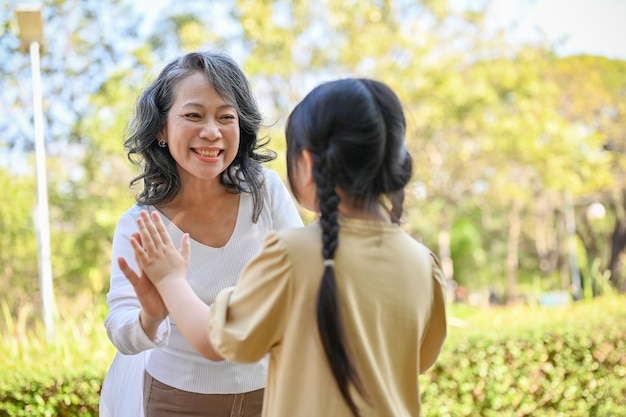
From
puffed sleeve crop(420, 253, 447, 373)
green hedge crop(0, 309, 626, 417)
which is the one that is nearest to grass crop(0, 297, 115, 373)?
green hedge crop(0, 309, 626, 417)

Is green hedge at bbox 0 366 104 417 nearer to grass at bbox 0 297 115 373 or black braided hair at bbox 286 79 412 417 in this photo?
grass at bbox 0 297 115 373

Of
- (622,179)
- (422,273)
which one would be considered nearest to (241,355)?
(422,273)

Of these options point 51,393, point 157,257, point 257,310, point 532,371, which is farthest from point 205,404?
point 532,371

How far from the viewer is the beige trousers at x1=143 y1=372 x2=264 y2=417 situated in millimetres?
1882

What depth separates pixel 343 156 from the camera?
4.42 feet

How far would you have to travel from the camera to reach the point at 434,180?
15266 mm

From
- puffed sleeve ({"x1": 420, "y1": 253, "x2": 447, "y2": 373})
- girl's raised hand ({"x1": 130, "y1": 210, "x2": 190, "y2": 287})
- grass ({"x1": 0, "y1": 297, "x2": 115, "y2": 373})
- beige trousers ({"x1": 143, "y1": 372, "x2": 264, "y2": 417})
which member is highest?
girl's raised hand ({"x1": 130, "y1": 210, "x2": 190, "y2": 287})

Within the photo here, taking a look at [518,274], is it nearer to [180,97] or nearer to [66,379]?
[66,379]

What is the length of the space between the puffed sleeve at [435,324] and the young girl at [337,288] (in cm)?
3

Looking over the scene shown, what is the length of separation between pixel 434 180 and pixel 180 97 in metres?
13.6

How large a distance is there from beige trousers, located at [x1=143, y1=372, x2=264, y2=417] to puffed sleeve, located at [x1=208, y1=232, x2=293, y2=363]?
23.1 inches

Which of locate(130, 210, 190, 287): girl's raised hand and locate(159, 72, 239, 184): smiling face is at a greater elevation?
locate(159, 72, 239, 184): smiling face

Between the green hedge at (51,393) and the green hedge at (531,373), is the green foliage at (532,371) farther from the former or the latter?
the green hedge at (51,393)

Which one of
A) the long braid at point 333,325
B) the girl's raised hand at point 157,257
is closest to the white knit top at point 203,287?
the girl's raised hand at point 157,257
